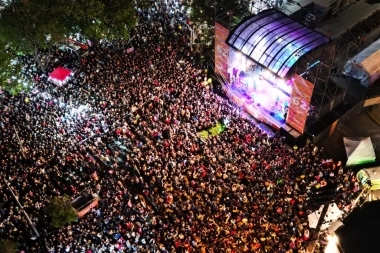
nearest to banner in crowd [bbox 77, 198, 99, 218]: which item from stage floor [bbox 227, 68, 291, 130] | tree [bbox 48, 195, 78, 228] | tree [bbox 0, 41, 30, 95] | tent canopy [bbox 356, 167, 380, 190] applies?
tree [bbox 48, 195, 78, 228]

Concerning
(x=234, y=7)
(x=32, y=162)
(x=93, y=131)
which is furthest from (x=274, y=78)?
(x=32, y=162)

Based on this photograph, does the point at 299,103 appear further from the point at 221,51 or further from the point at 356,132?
the point at 221,51

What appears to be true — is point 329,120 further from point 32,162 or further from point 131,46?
point 32,162

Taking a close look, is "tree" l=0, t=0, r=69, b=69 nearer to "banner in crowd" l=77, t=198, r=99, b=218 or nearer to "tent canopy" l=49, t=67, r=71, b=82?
"tent canopy" l=49, t=67, r=71, b=82

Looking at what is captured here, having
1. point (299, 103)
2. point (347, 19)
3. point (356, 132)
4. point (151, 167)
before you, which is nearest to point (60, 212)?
point (151, 167)

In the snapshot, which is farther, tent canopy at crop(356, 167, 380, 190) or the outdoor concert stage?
the outdoor concert stage

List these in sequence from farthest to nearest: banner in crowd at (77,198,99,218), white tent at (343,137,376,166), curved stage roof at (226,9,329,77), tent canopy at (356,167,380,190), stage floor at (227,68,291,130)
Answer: stage floor at (227,68,291,130) < curved stage roof at (226,9,329,77) < white tent at (343,137,376,166) < tent canopy at (356,167,380,190) < banner in crowd at (77,198,99,218)
